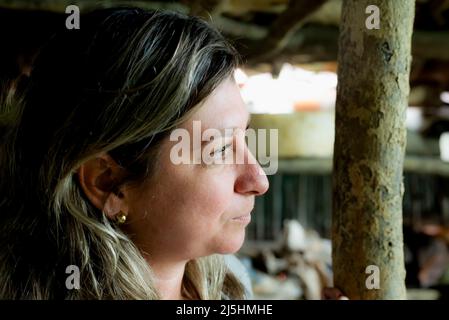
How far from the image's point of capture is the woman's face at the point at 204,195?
1393mm

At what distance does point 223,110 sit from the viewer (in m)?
1.42

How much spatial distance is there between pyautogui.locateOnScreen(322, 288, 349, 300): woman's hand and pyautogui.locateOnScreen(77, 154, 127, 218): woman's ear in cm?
61

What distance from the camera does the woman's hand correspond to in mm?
1535

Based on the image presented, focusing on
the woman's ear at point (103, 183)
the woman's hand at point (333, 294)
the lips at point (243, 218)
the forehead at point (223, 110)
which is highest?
the forehead at point (223, 110)

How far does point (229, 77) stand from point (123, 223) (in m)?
0.45

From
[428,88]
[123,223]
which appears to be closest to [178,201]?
[123,223]

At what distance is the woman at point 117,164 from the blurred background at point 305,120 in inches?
66.0

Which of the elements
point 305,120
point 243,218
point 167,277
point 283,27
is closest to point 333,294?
point 243,218

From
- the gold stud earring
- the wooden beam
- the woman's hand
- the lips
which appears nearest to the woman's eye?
the lips

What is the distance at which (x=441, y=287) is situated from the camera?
18.0 ft

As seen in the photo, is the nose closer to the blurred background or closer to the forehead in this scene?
the forehead

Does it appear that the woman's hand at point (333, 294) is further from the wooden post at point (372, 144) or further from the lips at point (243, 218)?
the lips at point (243, 218)

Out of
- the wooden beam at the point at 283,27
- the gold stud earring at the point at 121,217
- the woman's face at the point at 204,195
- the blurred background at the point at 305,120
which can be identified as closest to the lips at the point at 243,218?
the woman's face at the point at 204,195
